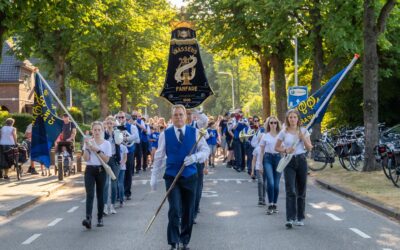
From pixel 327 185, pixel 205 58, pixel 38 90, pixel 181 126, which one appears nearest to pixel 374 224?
pixel 181 126

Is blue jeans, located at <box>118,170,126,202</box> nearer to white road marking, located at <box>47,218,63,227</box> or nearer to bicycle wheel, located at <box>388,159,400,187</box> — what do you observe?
white road marking, located at <box>47,218,63,227</box>

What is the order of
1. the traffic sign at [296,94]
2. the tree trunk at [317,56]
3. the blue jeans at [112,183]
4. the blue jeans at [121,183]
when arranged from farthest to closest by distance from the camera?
the traffic sign at [296,94] < the tree trunk at [317,56] < the blue jeans at [121,183] < the blue jeans at [112,183]

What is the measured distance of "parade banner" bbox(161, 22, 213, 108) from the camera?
73.3ft

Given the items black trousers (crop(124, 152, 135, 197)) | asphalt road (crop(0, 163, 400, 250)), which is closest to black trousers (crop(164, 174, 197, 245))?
asphalt road (crop(0, 163, 400, 250))

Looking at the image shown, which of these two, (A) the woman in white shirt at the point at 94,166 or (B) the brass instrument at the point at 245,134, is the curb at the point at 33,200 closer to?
(A) the woman in white shirt at the point at 94,166

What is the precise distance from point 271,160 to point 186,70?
10.1m

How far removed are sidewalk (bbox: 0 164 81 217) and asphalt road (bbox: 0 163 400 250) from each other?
303 millimetres

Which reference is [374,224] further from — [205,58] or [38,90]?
[205,58]

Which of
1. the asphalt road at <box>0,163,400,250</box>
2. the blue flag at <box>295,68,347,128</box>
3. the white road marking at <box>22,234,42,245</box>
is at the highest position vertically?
the blue flag at <box>295,68,347,128</box>

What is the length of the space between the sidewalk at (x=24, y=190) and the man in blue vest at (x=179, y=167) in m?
5.23

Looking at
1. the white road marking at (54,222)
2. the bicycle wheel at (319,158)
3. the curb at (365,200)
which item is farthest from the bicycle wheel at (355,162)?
the white road marking at (54,222)

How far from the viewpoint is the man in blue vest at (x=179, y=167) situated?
337 inches

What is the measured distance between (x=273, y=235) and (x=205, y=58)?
98.9 meters

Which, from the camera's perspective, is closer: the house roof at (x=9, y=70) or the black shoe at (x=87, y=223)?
the black shoe at (x=87, y=223)
